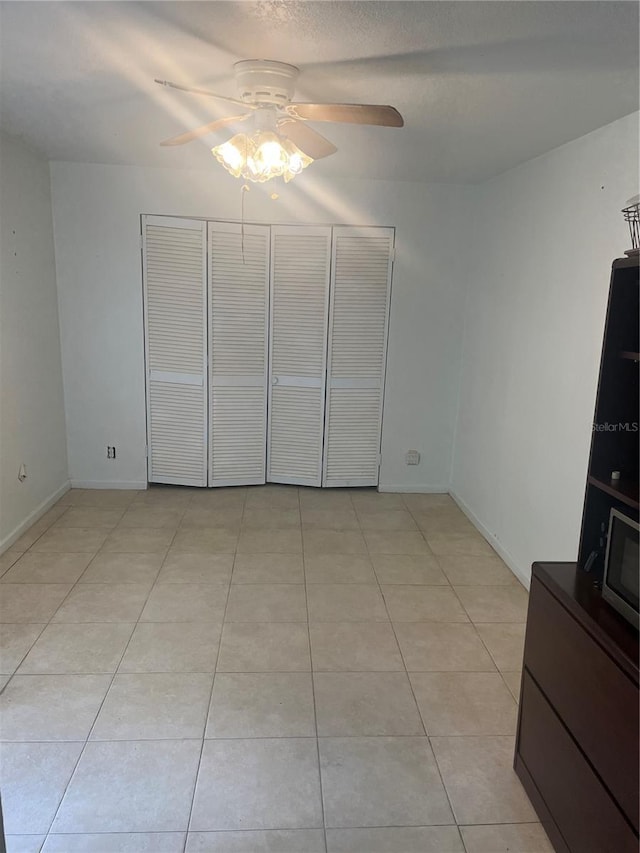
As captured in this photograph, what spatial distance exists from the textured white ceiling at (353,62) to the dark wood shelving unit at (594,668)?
0.77 meters

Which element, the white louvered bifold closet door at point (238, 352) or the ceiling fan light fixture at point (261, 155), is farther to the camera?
the white louvered bifold closet door at point (238, 352)

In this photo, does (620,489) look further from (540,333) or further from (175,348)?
(175,348)

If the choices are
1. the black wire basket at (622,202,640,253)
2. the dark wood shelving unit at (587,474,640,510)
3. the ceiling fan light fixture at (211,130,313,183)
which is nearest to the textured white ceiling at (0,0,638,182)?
the ceiling fan light fixture at (211,130,313,183)

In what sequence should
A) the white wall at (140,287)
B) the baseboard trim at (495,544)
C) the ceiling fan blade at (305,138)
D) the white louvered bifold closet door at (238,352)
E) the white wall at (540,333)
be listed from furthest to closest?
1. the white louvered bifold closet door at (238,352)
2. the white wall at (140,287)
3. the baseboard trim at (495,544)
4. the white wall at (540,333)
5. the ceiling fan blade at (305,138)

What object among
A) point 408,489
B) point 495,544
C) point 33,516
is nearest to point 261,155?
point 495,544

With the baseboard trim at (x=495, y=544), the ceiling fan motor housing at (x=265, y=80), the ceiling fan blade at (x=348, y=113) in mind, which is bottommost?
the baseboard trim at (x=495, y=544)

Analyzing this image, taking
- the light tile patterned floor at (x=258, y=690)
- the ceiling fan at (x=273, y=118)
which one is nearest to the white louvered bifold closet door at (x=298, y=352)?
the light tile patterned floor at (x=258, y=690)

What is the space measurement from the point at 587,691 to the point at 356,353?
3282mm

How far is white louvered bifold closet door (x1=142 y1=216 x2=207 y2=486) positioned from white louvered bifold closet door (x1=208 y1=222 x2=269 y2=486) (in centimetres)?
9

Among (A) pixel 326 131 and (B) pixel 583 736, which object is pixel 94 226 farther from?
(B) pixel 583 736

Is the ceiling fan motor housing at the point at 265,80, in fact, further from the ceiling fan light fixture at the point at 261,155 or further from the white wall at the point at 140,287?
the white wall at the point at 140,287

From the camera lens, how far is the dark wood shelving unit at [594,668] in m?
1.42

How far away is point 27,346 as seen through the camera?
3.80 meters

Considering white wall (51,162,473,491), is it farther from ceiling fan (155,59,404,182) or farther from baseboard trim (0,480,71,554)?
ceiling fan (155,59,404,182)
